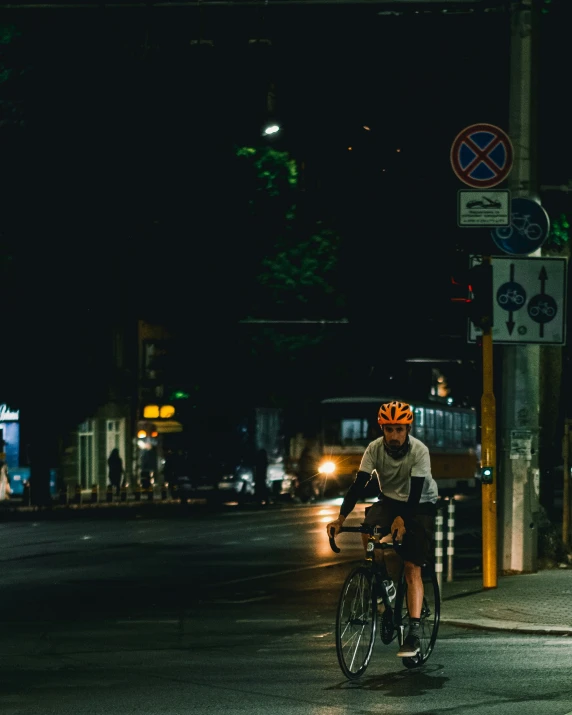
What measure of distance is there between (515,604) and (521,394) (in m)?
3.82

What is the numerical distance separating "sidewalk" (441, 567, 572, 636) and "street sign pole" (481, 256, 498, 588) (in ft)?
0.91

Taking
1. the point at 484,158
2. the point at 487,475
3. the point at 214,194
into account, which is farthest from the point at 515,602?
the point at 214,194

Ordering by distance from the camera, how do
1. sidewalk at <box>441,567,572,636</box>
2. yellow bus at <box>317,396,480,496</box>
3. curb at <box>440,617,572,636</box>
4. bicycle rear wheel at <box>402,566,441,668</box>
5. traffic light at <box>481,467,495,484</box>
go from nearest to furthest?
1. bicycle rear wheel at <box>402,566,441,668</box>
2. curb at <box>440,617,572,636</box>
3. sidewalk at <box>441,567,572,636</box>
4. traffic light at <box>481,467,495,484</box>
5. yellow bus at <box>317,396,480,496</box>

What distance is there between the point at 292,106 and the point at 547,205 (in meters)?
22.4

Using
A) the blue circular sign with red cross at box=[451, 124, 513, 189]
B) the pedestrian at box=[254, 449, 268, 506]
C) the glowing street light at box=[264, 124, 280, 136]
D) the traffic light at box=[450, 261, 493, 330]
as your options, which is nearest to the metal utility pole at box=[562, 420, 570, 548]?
the traffic light at box=[450, 261, 493, 330]

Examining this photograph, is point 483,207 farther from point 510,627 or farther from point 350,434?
point 350,434

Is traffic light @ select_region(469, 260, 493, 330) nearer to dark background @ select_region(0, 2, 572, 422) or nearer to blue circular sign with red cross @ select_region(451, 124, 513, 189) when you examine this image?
blue circular sign with red cross @ select_region(451, 124, 513, 189)

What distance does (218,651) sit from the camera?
40.9ft

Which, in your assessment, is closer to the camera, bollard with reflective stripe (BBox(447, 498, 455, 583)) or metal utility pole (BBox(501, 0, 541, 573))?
bollard with reflective stripe (BBox(447, 498, 455, 583))

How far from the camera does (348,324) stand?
150ft

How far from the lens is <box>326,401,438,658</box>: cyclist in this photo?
1068 centimetres

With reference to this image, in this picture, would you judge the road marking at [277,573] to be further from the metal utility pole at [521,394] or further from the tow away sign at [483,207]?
the tow away sign at [483,207]

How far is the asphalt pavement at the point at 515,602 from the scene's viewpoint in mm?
13742

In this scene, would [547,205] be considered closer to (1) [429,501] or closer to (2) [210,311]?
(1) [429,501]
